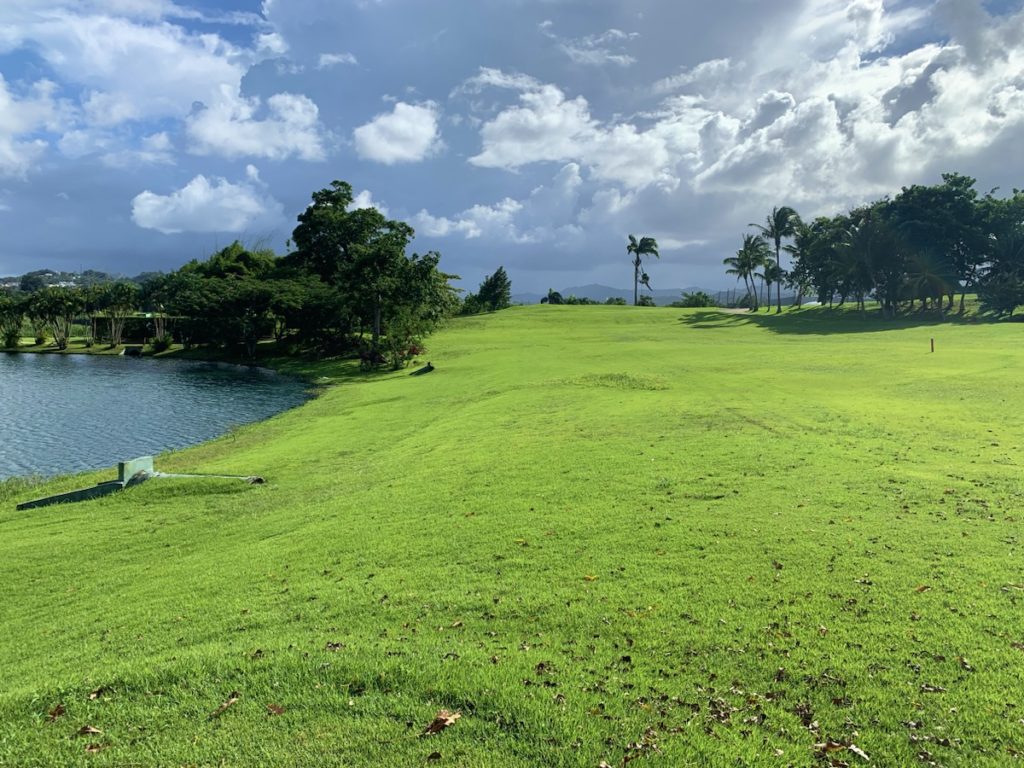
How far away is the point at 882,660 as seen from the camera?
5605 millimetres

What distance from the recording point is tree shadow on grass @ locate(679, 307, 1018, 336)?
188 feet

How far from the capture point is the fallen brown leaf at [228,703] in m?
5.26

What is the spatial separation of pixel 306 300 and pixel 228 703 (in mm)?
56472

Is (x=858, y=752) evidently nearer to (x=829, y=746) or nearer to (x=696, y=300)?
(x=829, y=746)

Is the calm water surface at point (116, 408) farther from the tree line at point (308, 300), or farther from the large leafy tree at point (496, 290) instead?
the large leafy tree at point (496, 290)

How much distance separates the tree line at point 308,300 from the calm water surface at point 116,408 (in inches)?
300

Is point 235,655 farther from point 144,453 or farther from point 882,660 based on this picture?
point 144,453

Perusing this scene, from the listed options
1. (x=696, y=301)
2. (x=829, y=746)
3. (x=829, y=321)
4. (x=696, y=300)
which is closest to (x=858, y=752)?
(x=829, y=746)

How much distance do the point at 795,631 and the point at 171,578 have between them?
8.62m

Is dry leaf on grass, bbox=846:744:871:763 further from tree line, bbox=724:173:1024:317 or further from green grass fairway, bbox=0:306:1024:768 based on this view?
tree line, bbox=724:173:1024:317

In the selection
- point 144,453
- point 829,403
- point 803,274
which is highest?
point 803,274

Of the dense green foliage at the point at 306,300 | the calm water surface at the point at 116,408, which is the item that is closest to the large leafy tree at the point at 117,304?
the dense green foliage at the point at 306,300

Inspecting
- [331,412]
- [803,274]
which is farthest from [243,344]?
[803,274]

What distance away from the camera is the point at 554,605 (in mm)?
7000
